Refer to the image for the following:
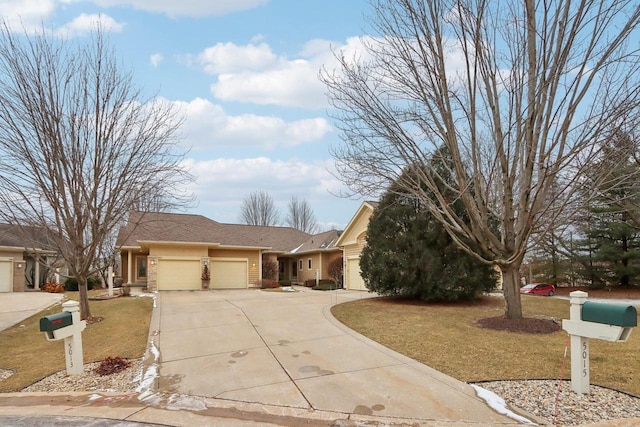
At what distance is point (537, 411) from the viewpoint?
184 inches

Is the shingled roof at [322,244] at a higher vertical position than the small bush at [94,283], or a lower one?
higher

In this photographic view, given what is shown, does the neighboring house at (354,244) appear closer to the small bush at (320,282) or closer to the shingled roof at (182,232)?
the small bush at (320,282)

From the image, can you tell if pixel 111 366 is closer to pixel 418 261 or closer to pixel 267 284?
pixel 418 261

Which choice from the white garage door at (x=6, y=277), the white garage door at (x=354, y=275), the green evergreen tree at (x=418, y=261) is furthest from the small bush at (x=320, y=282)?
the white garage door at (x=6, y=277)

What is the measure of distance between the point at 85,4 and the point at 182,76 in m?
2.91

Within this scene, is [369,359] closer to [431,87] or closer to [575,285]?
[431,87]

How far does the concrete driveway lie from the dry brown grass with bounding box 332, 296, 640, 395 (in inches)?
408

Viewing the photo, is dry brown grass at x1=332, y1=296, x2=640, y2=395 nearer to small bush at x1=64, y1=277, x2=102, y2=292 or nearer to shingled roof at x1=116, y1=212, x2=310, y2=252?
shingled roof at x1=116, y1=212, x2=310, y2=252

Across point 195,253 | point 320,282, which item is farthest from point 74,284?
point 320,282

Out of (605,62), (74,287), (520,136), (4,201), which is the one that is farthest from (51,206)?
(74,287)

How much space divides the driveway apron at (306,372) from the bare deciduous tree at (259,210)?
139 feet

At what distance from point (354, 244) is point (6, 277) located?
20197mm

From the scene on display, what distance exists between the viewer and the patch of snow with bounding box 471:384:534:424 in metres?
4.49

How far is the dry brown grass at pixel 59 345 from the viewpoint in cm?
720
